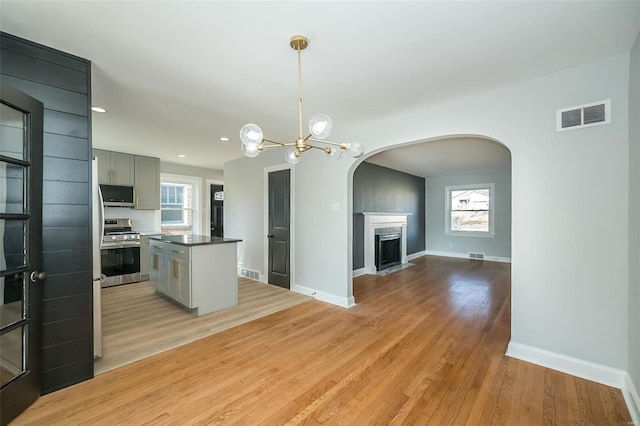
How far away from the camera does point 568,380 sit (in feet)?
7.09

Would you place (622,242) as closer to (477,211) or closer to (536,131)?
(536,131)

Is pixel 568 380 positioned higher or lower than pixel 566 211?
lower

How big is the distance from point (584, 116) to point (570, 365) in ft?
6.70

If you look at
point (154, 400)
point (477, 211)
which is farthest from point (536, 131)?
point (477, 211)

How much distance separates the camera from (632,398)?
1851 mm

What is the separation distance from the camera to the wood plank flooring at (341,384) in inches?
69.3

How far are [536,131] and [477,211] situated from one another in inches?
243

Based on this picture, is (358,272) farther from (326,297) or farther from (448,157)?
(448,157)

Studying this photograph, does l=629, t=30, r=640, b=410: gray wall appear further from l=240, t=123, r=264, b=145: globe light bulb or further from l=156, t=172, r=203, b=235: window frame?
l=156, t=172, r=203, b=235: window frame

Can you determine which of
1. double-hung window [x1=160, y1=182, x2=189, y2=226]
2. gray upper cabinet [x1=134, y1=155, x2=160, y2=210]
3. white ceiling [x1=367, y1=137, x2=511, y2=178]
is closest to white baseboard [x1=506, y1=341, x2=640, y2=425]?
white ceiling [x1=367, y1=137, x2=511, y2=178]

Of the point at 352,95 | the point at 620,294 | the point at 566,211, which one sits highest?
the point at 352,95

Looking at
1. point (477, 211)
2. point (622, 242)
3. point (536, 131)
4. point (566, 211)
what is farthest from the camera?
point (477, 211)

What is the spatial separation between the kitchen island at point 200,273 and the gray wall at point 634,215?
378 cm

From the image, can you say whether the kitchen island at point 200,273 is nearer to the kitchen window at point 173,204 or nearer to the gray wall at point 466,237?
the kitchen window at point 173,204
